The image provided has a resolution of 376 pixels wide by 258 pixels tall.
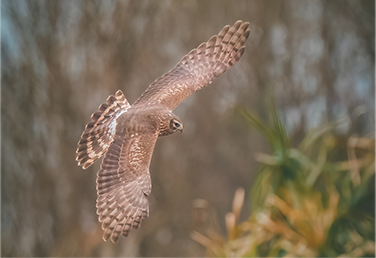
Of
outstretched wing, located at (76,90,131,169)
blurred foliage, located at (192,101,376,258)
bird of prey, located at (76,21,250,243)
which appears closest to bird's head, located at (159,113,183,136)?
bird of prey, located at (76,21,250,243)

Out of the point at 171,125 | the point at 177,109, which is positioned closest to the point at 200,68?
the point at 171,125

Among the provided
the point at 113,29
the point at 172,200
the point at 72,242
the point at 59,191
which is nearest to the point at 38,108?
the point at 59,191

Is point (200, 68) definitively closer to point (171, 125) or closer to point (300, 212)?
point (171, 125)

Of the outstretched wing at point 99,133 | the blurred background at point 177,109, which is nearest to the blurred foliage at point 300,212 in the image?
the blurred background at point 177,109

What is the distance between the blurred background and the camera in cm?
194

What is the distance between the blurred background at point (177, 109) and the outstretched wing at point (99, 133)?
3.87 feet

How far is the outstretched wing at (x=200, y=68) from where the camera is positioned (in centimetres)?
68

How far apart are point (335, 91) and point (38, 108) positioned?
2.08 meters

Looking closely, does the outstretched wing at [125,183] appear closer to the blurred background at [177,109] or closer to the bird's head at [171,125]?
the bird's head at [171,125]

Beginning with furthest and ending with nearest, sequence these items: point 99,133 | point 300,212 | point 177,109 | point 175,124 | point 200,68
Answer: point 177,109 → point 300,212 → point 200,68 → point 99,133 → point 175,124

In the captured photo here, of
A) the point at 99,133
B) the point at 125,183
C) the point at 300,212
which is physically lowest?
the point at 300,212

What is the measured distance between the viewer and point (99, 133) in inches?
24.7

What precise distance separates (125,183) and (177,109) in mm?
1327

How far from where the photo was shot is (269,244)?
1551 mm
